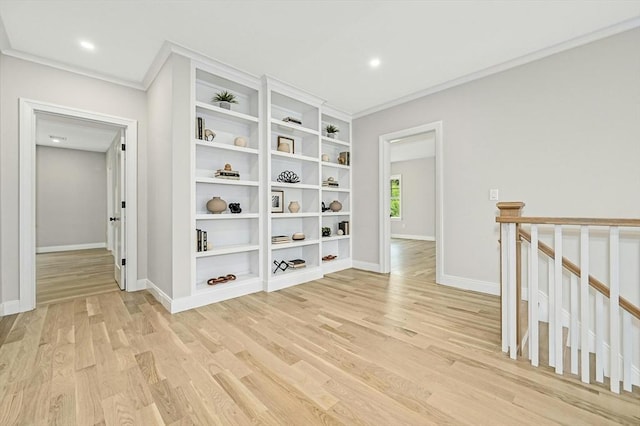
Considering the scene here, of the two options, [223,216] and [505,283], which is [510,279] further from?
[223,216]

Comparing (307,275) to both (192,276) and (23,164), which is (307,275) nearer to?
(192,276)

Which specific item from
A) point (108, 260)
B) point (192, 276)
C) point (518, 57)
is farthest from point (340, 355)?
point (108, 260)

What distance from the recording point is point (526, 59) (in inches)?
111

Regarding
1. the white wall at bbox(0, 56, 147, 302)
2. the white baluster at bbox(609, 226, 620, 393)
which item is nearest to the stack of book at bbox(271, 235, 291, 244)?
the white wall at bbox(0, 56, 147, 302)

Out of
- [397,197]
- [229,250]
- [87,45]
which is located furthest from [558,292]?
[397,197]

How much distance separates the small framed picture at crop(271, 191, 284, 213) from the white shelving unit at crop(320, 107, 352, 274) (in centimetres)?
88

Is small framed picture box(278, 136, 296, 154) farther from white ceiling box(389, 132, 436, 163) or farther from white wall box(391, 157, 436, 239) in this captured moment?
white wall box(391, 157, 436, 239)

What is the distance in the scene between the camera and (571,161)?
260 cm

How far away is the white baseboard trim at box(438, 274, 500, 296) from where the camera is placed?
122 inches

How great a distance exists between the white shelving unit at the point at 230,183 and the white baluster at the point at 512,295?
2.56 metres

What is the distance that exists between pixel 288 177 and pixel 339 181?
1.19 m

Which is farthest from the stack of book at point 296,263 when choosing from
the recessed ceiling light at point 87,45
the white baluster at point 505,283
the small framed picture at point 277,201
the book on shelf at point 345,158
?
the recessed ceiling light at point 87,45

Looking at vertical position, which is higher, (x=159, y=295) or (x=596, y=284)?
(x=596, y=284)

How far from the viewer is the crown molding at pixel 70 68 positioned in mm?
2662
